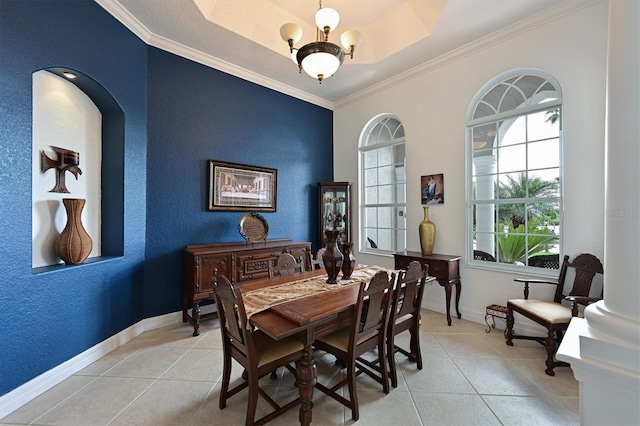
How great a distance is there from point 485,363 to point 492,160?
2381mm

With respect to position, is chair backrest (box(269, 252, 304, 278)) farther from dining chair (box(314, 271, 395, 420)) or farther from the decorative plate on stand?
the decorative plate on stand

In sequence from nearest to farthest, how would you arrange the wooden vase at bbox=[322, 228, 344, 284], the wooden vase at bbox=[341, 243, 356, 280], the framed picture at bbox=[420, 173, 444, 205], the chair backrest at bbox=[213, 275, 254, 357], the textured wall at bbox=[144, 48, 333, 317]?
the chair backrest at bbox=[213, 275, 254, 357] → the wooden vase at bbox=[322, 228, 344, 284] → the wooden vase at bbox=[341, 243, 356, 280] → the textured wall at bbox=[144, 48, 333, 317] → the framed picture at bbox=[420, 173, 444, 205]

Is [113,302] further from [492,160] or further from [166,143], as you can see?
[492,160]

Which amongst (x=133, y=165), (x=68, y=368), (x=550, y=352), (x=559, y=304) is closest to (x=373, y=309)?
(x=550, y=352)

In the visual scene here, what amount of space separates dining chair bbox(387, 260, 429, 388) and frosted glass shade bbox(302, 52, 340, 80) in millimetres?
1773

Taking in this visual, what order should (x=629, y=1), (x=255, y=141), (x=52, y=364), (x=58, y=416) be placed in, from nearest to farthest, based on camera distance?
(x=629, y=1) → (x=58, y=416) → (x=52, y=364) → (x=255, y=141)

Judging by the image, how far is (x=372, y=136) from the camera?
15.8ft

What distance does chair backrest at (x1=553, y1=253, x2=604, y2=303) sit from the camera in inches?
99.8

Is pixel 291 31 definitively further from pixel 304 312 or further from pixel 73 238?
pixel 73 238

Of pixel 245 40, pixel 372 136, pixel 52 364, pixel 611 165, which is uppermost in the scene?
pixel 245 40

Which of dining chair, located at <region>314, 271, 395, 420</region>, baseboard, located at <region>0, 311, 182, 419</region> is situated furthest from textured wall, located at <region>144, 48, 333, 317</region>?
dining chair, located at <region>314, 271, 395, 420</region>

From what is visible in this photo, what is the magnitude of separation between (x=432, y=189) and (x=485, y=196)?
2.15ft

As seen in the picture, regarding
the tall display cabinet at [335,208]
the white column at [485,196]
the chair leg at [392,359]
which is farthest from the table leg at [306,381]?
the tall display cabinet at [335,208]

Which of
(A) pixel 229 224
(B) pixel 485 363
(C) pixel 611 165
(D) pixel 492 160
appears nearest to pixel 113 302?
(A) pixel 229 224
